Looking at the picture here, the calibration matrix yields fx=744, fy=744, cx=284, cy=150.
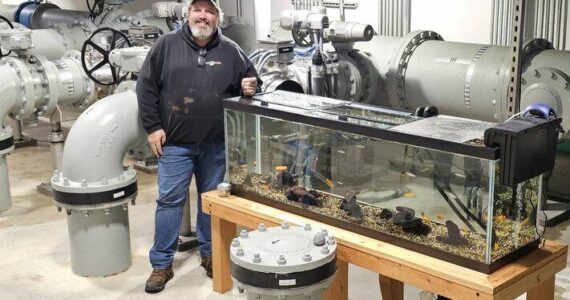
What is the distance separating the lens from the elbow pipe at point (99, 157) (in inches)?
128

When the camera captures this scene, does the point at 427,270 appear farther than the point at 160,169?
No

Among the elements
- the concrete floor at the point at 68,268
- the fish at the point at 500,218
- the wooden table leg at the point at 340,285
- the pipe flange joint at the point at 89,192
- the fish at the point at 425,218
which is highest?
the fish at the point at 500,218

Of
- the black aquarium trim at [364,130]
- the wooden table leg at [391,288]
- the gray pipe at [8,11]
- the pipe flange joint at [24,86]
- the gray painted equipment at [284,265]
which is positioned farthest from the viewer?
the gray pipe at [8,11]

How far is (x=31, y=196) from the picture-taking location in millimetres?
4707

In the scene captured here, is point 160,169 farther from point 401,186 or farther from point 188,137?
point 401,186

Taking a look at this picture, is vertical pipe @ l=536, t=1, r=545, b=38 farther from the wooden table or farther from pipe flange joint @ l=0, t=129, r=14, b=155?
pipe flange joint @ l=0, t=129, r=14, b=155

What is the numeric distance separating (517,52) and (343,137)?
0.79m

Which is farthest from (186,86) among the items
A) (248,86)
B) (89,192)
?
(89,192)

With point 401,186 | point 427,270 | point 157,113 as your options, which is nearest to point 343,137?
point 401,186

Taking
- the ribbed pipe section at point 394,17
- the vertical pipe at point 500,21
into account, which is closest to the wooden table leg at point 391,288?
the vertical pipe at point 500,21

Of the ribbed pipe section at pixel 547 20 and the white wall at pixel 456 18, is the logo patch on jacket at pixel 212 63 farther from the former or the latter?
the white wall at pixel 456 18

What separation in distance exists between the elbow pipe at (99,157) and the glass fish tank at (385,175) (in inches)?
23.2

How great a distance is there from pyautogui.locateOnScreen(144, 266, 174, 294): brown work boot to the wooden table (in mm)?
603

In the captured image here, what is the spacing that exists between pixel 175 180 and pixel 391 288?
106 cm
